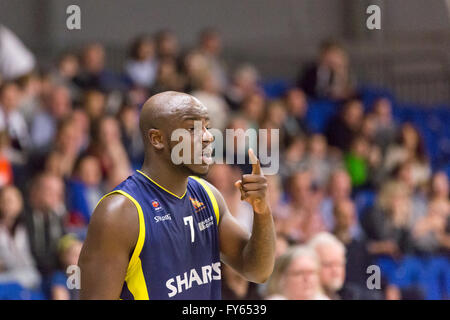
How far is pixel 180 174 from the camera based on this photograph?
3.08m

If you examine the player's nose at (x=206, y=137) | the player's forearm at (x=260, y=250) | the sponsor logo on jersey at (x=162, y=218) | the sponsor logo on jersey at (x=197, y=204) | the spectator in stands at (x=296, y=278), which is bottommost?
the spectator in stands at (x=296, y=278)

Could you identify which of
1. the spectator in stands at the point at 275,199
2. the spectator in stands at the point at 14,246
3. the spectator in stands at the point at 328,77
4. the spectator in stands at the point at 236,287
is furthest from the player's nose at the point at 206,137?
the spectator in stands at the point at 328,77

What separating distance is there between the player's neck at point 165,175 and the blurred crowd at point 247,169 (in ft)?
4.66

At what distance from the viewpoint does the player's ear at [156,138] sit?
3.01 m

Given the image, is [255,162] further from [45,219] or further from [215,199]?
[45,219]

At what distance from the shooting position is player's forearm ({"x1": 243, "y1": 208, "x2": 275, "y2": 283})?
3002mm

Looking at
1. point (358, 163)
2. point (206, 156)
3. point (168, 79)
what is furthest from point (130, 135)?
point (206, 156)

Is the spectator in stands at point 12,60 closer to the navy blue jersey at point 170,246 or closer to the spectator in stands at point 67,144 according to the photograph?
the spectator in stands at point 67,144

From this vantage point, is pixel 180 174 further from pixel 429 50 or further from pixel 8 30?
pixel 429 50

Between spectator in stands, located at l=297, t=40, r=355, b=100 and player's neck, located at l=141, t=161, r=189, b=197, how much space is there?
20.9ft

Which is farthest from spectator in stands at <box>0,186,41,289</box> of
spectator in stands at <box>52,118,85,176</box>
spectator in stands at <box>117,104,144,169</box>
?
spectator in stands at <box>117,104,144,169</box>

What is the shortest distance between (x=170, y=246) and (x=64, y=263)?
2.67 metres
